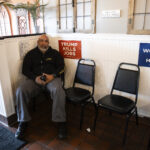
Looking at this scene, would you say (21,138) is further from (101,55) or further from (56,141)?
(101,55)

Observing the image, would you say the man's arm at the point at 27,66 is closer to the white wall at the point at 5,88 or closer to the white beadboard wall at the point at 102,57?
the white beadboard wall at the point at 102,57

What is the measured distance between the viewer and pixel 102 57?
2.29 m

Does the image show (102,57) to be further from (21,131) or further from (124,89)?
(21,131)

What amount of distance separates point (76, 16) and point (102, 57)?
97cm

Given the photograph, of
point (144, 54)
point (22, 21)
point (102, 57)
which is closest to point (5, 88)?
point (102, 57)

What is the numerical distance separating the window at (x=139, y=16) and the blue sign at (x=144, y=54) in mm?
284

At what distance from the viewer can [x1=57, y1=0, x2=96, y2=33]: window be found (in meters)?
2.65

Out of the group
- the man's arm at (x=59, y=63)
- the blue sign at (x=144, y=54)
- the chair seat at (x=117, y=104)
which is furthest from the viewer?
the man's arm at (x=59, y=63)

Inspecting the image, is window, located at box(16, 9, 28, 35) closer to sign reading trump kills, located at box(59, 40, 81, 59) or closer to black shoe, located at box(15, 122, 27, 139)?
sign reading trump kills, located at box(59, 40, 81, 59)

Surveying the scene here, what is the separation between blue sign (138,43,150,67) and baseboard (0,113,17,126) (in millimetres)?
1810

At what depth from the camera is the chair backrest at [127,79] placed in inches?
77.9

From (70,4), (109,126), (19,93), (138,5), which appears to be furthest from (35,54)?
(138,5)

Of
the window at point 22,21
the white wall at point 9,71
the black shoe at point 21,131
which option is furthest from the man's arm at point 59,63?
the window at point 22,21

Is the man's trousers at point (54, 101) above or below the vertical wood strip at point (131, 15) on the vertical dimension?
below
